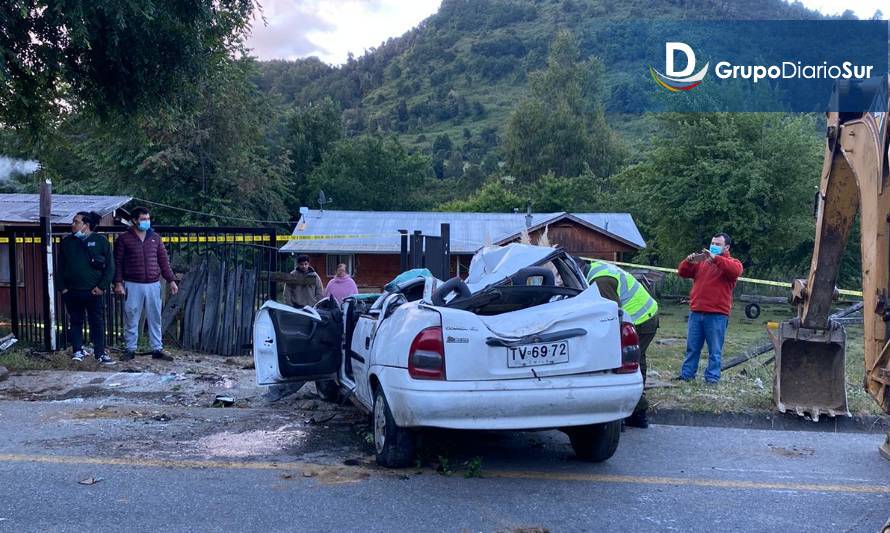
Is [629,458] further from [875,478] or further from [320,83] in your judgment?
[320,83]

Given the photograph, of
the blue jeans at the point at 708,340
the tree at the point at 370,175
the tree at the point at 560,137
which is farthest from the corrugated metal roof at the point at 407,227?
the tree at the point at 560,137

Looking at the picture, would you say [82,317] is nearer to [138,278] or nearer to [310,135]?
[138,278]

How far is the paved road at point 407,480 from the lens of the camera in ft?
15.7

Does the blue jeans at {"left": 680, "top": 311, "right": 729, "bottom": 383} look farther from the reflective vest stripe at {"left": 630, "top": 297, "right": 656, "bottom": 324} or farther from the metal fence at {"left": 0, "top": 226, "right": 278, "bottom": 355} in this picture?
the metal fence at {"left": 0, "top": 226, "right": 278, "bottom": 355}

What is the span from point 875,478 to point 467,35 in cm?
14919

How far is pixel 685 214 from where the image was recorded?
3709cm

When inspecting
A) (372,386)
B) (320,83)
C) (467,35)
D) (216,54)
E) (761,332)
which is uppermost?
(467,35)

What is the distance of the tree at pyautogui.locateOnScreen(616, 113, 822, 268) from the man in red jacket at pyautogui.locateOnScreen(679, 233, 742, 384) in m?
28.1

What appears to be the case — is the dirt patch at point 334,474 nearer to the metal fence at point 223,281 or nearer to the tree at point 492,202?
the metal fence at point 223,281

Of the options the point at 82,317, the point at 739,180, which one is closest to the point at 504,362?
the point at 82,317

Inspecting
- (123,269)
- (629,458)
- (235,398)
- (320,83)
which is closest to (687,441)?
(629,458)

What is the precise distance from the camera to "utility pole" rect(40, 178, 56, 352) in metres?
10.6

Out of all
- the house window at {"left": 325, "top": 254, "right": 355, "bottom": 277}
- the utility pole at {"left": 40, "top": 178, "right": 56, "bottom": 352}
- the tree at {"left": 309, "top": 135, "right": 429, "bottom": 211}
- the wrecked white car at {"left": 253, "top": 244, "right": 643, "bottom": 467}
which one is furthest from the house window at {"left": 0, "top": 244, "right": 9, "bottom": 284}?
the tree at {"left": 309, "top": 135, "right": 429, "bottom": 211}

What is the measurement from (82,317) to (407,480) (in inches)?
259
